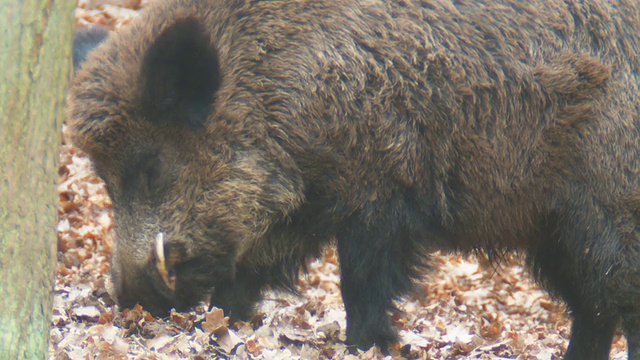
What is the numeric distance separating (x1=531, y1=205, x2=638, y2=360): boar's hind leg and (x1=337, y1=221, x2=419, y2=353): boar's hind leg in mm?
1061

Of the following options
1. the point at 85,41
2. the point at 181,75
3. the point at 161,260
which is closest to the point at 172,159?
the point at 181,75

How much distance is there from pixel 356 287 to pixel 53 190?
8.85 feet

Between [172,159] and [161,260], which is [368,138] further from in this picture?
[161,260]

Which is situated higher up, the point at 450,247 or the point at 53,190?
the point at 53,190

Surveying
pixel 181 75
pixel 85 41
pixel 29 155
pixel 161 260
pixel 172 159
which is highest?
pixel 29 155

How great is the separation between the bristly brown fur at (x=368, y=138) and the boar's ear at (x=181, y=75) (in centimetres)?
1

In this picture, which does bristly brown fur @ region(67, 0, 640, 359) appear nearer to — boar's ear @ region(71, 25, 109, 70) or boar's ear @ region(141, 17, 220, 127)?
boar's ear @ region(141, 17, 220, 127)

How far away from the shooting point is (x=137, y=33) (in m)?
5.52

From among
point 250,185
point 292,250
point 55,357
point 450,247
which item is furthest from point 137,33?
point 450,247

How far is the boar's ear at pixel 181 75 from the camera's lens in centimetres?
502

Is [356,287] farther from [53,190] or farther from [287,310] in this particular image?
[53,190]

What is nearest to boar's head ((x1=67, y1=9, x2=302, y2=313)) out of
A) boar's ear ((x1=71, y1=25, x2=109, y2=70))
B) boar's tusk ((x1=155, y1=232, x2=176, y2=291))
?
boar's tusk ((x1=155, y1=232, x2=176, y2=291))

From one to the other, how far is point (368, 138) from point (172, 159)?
125cm

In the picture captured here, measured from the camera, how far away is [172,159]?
5352mm
